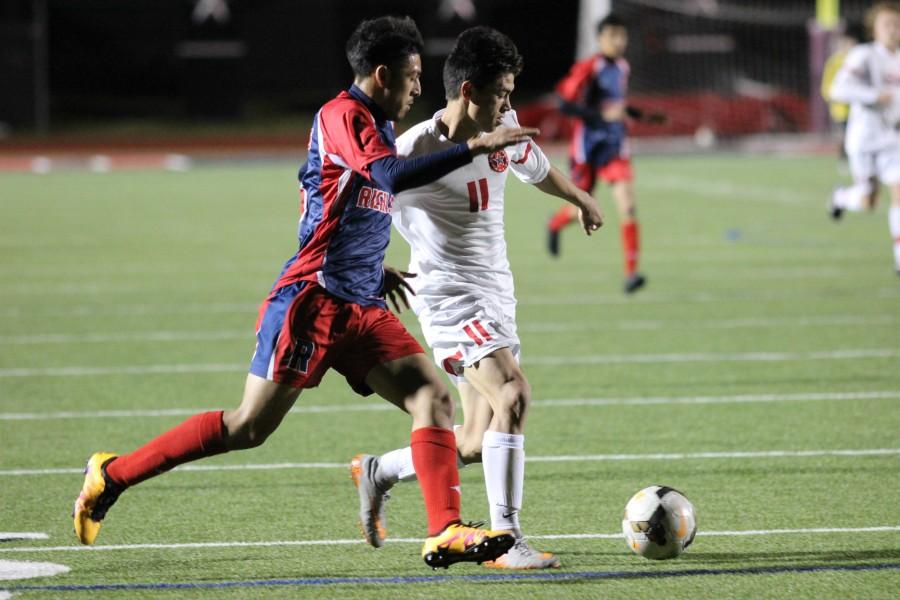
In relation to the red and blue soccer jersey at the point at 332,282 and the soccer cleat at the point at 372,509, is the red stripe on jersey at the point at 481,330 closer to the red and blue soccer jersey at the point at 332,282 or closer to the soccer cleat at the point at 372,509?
the red and blue soccer jersey at the point at 332,282

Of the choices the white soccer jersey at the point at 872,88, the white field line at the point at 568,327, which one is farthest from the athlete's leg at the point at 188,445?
the white soccer jersey at the point at 872,88

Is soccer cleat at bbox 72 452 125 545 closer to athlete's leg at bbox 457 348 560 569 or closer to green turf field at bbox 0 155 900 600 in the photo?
green turf field at bbox 0 155 900 600

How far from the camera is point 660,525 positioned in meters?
5.30

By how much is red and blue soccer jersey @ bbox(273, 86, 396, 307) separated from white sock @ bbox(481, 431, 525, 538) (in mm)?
699

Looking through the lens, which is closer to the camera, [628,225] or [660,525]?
[660,525]

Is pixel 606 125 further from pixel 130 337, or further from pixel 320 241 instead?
pixel 320 241

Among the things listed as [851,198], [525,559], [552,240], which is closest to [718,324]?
[851,198]

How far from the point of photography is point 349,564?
17.6 feet

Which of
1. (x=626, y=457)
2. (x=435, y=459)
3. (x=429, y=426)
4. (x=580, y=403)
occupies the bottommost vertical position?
(x=626, y=457)

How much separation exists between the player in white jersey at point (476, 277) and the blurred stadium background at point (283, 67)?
29820 mm

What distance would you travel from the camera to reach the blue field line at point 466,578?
5.08m

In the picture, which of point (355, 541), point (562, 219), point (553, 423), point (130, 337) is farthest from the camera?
point (562, 219)

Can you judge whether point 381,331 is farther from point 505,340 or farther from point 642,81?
point 642,81

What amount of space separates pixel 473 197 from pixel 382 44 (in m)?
0.72
